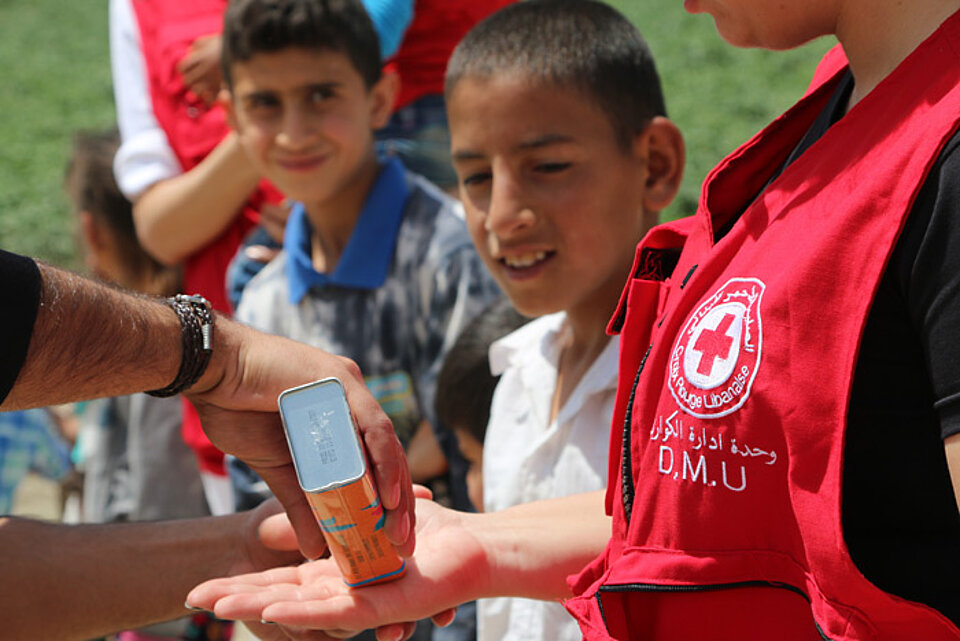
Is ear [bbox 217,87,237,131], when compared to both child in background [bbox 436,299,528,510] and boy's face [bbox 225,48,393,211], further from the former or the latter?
child in background [bbox 436,299,528,510]

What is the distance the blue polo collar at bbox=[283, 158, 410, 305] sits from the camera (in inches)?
117

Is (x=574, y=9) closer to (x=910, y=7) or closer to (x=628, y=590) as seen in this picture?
(x=910, y=7)

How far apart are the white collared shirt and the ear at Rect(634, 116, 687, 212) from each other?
34 centimetres

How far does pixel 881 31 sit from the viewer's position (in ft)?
4.30

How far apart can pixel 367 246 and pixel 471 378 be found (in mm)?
533

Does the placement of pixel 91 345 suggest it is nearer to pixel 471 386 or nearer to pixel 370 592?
pixel 370 592

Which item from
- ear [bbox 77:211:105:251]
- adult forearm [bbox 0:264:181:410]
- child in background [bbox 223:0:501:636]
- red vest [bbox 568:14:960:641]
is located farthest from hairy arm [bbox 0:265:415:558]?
ear [bbox 77:211:105:251]

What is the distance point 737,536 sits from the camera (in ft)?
4.16

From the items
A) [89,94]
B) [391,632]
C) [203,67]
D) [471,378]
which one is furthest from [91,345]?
[89,94]

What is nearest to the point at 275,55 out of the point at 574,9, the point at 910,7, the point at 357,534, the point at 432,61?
the point at 432,61

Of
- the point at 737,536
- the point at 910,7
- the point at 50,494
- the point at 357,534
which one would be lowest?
the point at 50,494

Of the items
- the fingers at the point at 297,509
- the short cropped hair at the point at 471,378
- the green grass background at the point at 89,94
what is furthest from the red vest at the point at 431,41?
the green grass background at the point at 89,94

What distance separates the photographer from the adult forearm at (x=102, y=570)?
6.79 feet

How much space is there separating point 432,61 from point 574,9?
94 cm
